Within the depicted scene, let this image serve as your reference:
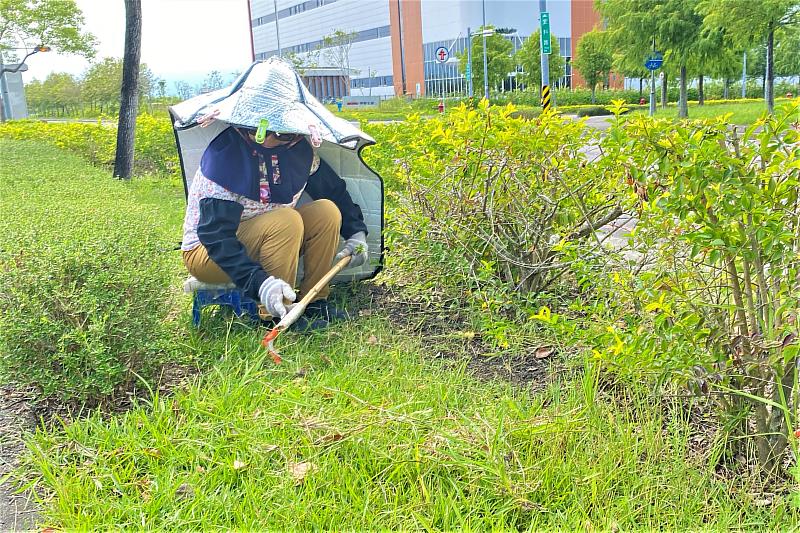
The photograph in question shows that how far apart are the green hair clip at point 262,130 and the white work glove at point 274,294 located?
1.72 ft

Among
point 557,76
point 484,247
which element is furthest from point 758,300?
point 557,76

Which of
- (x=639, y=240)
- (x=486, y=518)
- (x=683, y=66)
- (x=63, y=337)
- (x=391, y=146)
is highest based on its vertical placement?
(x=683, y=66)

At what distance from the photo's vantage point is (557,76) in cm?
3297

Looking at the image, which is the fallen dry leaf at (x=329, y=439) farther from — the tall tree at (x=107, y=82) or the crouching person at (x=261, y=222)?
the tall tree at (x=107, y=82)

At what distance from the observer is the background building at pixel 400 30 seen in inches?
1633

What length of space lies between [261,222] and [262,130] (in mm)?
423

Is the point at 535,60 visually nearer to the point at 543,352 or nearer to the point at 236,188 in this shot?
the point at 236,188

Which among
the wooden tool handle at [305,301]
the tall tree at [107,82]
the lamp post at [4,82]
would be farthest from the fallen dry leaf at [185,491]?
the tall tree at [107,82]

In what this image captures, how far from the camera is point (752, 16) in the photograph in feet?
45.4

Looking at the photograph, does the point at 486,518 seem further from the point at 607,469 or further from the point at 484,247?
the point at 484,247

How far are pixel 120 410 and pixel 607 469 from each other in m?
1.51

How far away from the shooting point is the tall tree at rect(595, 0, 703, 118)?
18.1m

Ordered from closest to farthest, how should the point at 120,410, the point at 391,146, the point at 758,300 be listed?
1. the point at 758,300
2. the point at 120,410
3. the point at 391,146

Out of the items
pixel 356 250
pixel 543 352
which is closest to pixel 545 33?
pixel 356 250
